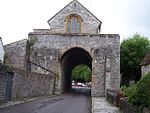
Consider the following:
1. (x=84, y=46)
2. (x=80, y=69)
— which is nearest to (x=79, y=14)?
(x=84, y=46)

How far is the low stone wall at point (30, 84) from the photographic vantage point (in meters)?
20.5

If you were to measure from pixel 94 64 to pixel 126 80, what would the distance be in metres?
18.5

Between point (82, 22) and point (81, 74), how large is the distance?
54511 millimetres

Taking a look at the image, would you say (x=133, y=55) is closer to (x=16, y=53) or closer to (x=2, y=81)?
A: (x=16, y=53)

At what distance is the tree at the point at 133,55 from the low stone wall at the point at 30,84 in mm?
19245

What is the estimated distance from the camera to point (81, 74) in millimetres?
94750

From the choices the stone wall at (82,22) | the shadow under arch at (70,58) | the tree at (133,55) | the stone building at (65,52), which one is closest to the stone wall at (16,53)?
the stone building at (65,52)


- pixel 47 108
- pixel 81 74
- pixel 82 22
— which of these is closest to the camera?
pixel 47 108

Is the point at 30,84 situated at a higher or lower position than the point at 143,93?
higher

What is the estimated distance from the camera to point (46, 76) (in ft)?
96.2

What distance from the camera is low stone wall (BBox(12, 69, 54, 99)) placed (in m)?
20.5

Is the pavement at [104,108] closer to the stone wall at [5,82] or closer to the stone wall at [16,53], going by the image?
the stone wall at [5,82]

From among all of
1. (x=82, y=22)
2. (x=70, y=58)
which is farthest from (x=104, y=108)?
(x=82, y=22)

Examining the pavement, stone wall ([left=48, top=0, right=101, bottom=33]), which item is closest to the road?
the pavement
